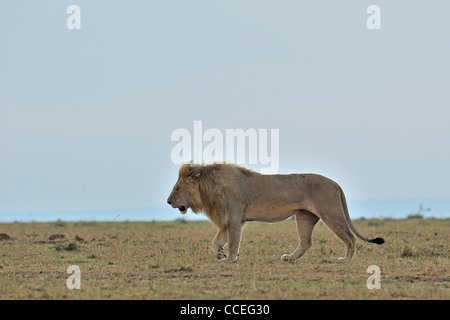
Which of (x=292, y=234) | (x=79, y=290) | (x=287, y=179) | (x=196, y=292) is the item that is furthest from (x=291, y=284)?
(x=292, y=234)

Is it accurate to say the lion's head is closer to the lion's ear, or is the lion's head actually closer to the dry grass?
the lion's ear

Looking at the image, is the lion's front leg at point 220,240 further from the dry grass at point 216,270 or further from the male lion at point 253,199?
the dry grass at point 216,270

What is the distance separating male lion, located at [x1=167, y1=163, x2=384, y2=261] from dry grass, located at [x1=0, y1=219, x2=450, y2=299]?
0.54 meters

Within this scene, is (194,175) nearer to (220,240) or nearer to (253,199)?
(253,199)

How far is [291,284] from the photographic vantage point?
28.3ft

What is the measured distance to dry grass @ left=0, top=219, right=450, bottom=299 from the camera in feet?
26.5

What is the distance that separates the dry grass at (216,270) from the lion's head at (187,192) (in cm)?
97

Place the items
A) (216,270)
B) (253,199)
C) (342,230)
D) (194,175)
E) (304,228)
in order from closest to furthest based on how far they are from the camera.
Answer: (216,270) < (342,230) < (253,199) < (194,175) < (304,228)

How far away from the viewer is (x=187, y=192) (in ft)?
39.0

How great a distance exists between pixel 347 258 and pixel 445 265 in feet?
5.66

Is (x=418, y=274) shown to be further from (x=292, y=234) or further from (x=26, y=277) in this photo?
(x=292, y=234)

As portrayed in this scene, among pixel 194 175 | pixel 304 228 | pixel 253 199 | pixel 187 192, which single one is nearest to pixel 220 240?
pixel 253 199

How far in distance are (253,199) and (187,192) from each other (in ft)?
3.98

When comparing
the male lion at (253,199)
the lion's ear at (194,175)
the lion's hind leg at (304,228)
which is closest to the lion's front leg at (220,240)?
the male lion at (253,199)
